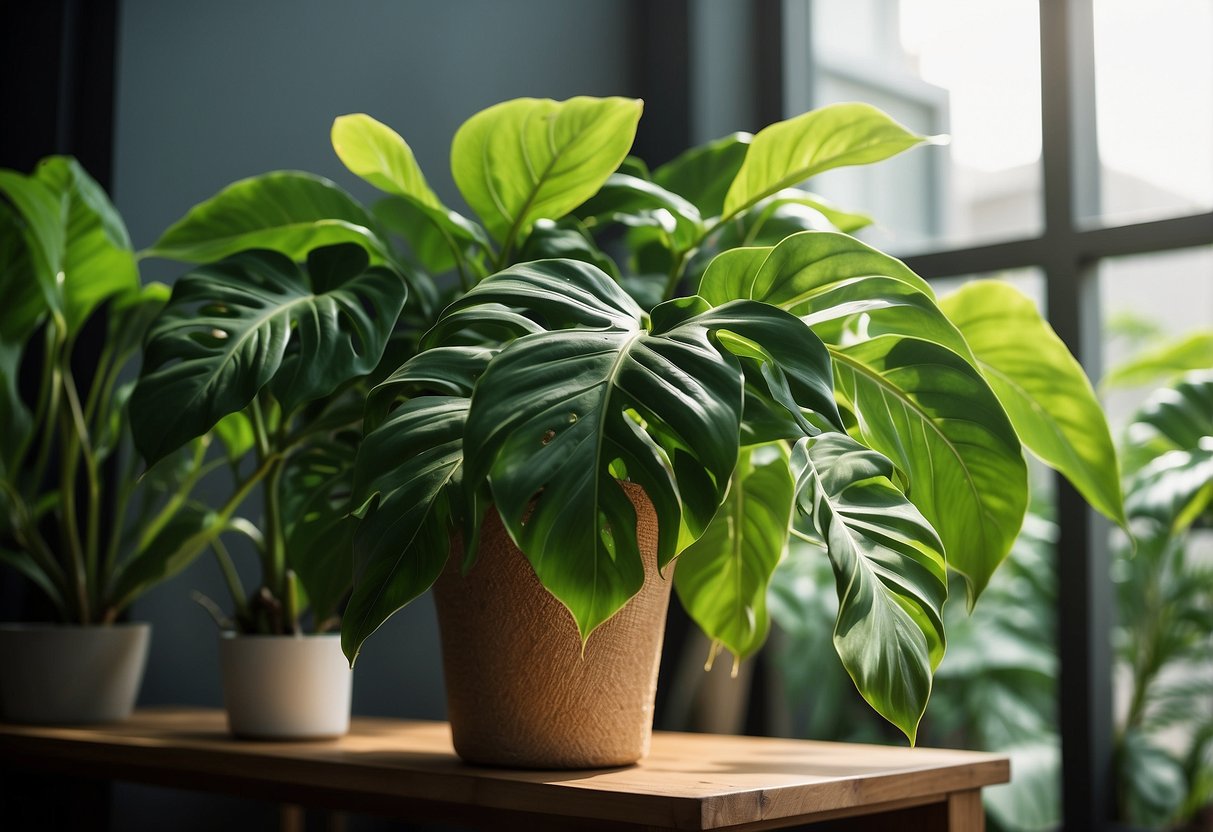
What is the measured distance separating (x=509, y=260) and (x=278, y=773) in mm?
529

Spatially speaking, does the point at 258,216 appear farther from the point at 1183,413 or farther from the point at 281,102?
the point at 1183,413

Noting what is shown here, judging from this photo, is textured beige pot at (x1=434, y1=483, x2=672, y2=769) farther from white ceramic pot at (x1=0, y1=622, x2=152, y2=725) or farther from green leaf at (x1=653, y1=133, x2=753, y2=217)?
white ceramic pot at (x1=0, y1=622, x2=152, y2=725)

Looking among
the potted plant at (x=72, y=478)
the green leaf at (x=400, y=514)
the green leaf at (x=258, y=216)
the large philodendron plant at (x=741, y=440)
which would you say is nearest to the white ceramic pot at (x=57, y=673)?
the potted plant at (x=72, y=478)

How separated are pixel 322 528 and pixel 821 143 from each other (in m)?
0.57

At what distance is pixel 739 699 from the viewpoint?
7.15 feet

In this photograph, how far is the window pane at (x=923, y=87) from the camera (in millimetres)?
2309

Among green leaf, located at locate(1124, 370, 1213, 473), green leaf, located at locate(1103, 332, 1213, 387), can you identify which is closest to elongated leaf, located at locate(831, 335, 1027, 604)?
green leaf, located at locate(1124, 370, 1213, 473)

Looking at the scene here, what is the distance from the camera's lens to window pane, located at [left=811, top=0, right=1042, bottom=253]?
7.57ft

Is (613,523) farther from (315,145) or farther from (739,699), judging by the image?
(739,699)

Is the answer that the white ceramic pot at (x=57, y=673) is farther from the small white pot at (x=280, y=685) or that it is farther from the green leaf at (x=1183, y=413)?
the green leaf at (x=1183, y=413)

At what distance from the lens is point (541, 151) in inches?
43.7

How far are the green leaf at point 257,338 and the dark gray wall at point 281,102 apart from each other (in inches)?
24.3

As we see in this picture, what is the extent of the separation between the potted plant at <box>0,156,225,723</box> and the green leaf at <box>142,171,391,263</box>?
0.50ft

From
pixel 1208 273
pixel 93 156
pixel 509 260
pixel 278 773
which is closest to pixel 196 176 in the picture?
pixel 93 156
